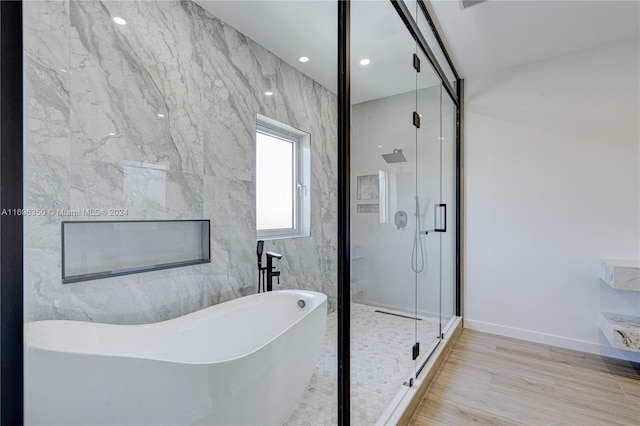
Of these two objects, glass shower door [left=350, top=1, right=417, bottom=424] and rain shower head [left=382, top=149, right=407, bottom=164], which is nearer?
glass shower door [left=350, top=1, right=417, bottom=424]

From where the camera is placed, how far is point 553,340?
2684mm

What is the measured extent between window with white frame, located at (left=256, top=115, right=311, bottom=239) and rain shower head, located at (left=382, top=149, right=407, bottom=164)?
476mm

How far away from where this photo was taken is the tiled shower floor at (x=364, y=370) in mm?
1460

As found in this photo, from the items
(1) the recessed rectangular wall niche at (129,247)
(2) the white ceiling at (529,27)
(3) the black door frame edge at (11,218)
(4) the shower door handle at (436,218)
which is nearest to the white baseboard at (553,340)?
(4) the shower door handle at (436,218)

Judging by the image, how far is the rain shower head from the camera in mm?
1837

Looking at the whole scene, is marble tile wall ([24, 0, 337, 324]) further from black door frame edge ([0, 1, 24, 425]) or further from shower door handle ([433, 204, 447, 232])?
shower door handle ([433, 204, 447, 232])

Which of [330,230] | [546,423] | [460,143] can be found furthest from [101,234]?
[460,143]

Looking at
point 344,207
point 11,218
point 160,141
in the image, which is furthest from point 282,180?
point 11,218

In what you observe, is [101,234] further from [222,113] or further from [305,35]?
[305,35]

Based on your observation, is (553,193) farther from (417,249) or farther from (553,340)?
(417,249)

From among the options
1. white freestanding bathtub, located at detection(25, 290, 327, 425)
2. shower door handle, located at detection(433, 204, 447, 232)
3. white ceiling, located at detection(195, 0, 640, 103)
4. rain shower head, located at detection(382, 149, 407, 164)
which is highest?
white ceiling, located at detection(195, 0, 640, 103)

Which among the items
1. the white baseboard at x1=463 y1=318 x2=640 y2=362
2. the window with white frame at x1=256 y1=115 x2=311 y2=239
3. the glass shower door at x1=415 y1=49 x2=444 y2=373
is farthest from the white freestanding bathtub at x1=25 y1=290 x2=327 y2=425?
the white baseboard at x1=463 y1=318 x2=640 y2=362

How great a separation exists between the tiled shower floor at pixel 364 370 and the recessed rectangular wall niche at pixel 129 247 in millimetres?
877

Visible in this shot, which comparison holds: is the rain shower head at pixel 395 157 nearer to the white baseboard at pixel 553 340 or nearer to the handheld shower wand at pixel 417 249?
the handheld shower wand at pixel 417 249
